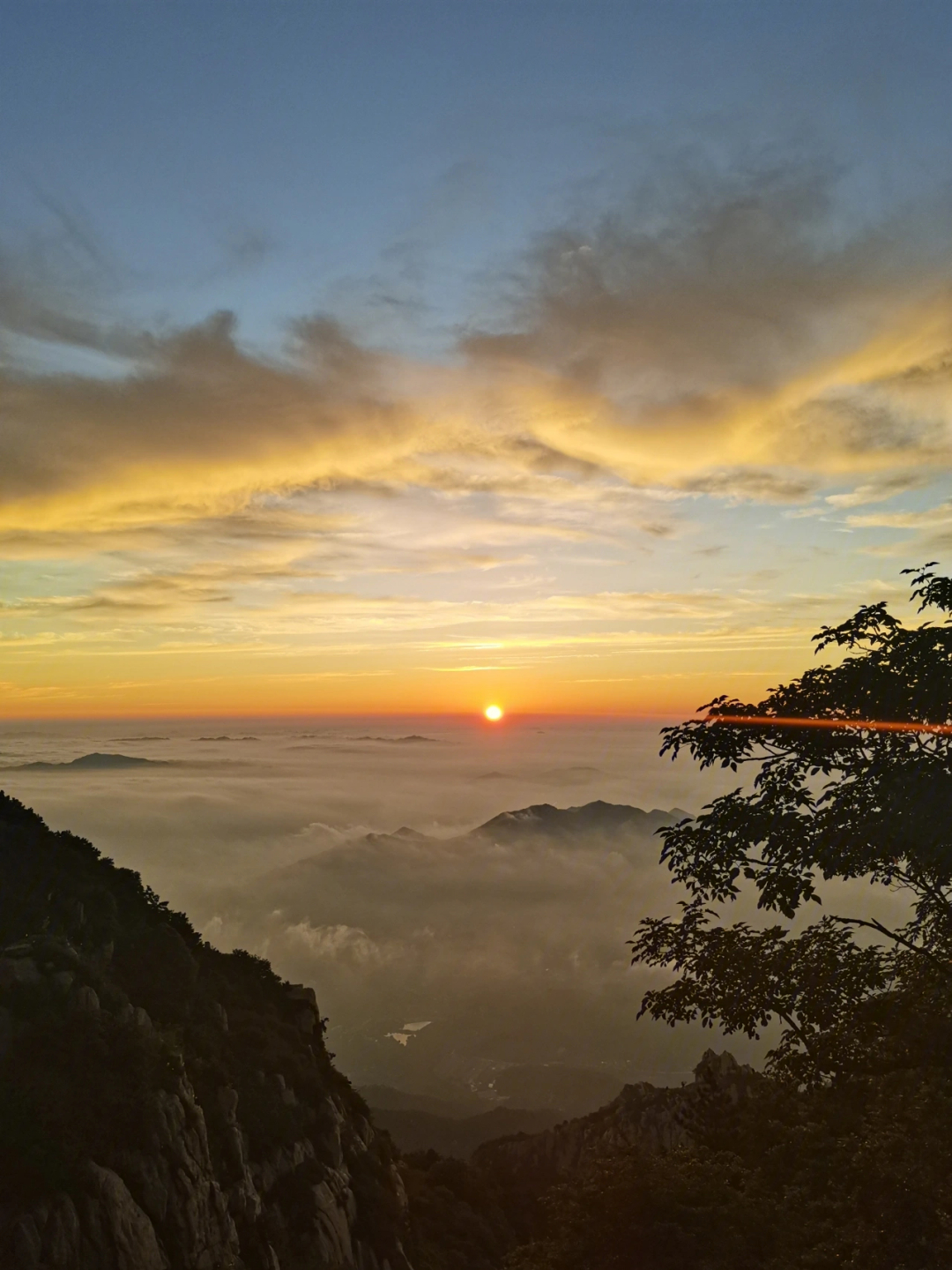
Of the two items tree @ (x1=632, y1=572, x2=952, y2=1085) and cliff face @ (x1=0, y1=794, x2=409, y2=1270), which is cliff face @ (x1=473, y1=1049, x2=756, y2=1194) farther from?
tree @ (x1=632, y1=572, x2=952, y2=1085)

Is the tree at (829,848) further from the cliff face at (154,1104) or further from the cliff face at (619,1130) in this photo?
the cliff face at (619,1130)

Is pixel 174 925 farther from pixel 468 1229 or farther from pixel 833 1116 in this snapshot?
pixel 833 1116

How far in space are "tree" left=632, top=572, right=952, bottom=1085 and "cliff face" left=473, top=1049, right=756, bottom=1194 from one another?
2565 inches

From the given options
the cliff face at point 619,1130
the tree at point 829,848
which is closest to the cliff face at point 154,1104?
the tree at point 829,848

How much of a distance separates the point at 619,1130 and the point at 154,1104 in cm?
7273

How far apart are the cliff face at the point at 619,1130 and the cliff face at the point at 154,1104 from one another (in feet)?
113

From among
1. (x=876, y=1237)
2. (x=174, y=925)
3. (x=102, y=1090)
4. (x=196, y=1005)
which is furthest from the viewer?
(x=174, y=925)

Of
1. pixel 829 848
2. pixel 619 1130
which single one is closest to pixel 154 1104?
pixel 829 848

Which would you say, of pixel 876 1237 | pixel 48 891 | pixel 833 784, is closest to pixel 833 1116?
pixel 876 1237

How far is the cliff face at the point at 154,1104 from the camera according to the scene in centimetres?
2970

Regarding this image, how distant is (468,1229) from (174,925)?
3647cm

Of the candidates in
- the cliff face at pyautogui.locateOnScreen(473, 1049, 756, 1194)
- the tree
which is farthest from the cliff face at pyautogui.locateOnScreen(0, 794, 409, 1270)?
the cliff face at pyautogui.locateOnScreen(473, 1049, 756, 1194)

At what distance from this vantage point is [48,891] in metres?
54.5

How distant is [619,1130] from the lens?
89.5m
